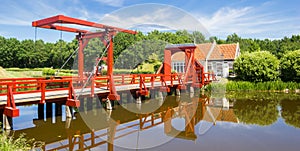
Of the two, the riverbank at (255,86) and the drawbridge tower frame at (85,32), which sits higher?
the drawbridge tower frame at (85,32)

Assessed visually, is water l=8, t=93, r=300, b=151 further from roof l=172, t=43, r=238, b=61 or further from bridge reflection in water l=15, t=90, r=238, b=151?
roof l=172, t=43, r=238, b=61

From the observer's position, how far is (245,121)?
10.2 m

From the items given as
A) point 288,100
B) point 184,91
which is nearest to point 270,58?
point 288,100

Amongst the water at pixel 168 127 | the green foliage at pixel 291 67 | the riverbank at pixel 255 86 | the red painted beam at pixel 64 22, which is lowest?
the water at pixel 168 127

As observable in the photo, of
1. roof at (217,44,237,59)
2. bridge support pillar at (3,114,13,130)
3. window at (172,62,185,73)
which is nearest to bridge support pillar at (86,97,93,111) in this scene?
bridge support pillar at (3,114,13,130)

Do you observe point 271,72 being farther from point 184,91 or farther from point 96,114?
point 96,114

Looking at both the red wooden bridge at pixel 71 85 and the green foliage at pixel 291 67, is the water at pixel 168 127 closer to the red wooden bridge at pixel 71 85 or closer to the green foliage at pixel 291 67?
the red wooden bridge at pixel 71 85

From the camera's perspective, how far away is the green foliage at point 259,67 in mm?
20047

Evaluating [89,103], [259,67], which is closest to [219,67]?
[259,67]

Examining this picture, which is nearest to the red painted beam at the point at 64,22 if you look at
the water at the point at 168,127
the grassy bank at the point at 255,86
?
the water at the point at 168,127

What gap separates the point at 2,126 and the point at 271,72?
1868 cm

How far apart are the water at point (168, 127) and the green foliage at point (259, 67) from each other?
6655 mm

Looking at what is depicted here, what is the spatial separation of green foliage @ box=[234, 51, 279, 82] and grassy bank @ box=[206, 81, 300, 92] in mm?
544

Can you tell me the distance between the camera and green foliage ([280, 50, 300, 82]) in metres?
19.7
